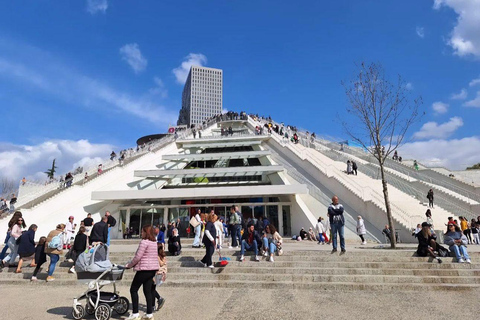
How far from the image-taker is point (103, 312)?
454 centimetres

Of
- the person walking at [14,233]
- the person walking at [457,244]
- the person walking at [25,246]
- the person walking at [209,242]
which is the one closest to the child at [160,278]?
the person walking at [209,242]

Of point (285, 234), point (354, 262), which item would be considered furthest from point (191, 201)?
point (354, 262)

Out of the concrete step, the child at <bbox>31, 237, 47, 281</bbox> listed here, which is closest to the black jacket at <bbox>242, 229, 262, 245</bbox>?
the concrete step

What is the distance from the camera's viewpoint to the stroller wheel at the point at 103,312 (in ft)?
14.8

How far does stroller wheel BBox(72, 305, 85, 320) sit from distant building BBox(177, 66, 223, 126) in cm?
15766

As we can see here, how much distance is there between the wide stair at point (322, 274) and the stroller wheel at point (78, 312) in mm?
2470

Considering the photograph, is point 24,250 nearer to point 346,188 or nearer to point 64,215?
point 64,215

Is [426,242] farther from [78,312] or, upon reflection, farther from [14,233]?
[14,233]

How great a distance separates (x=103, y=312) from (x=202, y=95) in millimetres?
170482

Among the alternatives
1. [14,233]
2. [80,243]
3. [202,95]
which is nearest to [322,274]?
[80,243]

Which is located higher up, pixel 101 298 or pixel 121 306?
pixel 101 298

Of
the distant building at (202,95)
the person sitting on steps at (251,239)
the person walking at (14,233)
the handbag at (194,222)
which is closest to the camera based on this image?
the person walking at (14,233)

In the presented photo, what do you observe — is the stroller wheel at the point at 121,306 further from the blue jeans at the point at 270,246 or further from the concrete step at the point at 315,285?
the blue jeans at the point at 270,246

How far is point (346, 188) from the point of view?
1552 centimetres
